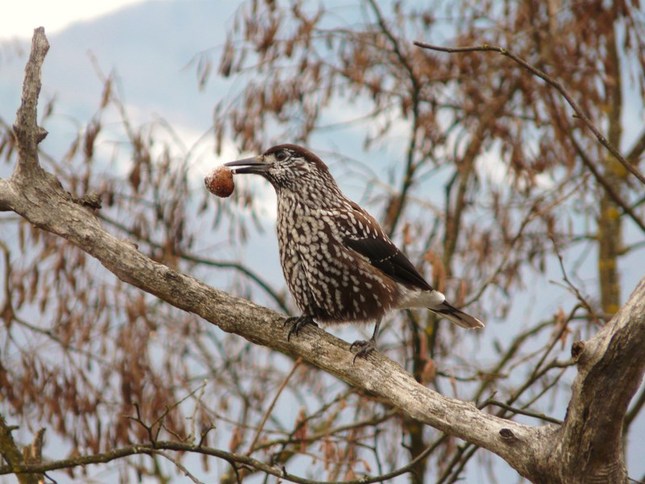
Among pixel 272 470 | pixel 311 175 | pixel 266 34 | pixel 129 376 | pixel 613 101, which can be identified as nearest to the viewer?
pixel 272 470

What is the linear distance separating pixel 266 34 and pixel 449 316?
2738 millimetres

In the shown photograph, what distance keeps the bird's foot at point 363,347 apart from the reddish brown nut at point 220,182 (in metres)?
1.29

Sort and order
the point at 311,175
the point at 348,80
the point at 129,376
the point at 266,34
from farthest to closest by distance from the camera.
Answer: the point at 348,80
the point at 266,34
the point at 129,376
the point at 311,175

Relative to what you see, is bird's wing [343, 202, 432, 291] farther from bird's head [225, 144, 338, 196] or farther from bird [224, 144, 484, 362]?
bird's head [225, 144, 338, 196]

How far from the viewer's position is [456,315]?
519 cm

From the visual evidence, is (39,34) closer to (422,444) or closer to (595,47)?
(422,444)

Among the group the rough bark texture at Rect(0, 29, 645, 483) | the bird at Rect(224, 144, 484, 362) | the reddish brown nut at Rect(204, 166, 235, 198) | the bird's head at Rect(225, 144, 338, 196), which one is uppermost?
the bird's head at Rect(225, 144, 338, 196)

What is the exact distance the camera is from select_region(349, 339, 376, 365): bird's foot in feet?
12.8

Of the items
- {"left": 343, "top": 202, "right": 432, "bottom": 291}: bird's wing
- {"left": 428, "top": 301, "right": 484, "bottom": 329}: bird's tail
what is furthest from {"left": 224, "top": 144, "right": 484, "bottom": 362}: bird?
{"left": 428, "top": 301, "right": 484, "bottom": 329}: bird's tail

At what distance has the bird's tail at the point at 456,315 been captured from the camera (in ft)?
16.8

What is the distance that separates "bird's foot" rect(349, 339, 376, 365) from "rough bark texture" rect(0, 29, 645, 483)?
35mm

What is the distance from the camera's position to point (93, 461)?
3793mm

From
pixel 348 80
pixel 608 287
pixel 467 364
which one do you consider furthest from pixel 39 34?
pixel 608 287

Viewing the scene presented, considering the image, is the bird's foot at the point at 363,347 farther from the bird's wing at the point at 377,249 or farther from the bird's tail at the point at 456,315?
the bird's tail at the point at 456,315
